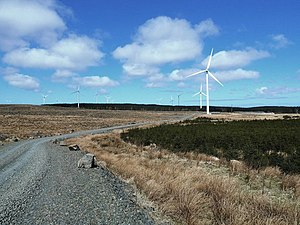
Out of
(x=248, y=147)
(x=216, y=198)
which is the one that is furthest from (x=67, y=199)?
(x=248, y=147)

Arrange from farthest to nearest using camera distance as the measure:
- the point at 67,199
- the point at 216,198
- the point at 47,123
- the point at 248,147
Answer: the point at 47,123
the point at 248,147
the point at 67,199
the point at 216,198

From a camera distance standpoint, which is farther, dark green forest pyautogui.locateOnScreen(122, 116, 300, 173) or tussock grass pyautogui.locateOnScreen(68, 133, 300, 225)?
dark green forest pyautogui.locateOnScreen(122, 116, 300, 173)

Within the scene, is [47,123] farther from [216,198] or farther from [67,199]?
[216,198]

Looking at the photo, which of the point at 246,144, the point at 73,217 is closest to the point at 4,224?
the point at 73,217

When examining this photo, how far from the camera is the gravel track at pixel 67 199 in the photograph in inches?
345

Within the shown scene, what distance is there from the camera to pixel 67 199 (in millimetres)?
10625

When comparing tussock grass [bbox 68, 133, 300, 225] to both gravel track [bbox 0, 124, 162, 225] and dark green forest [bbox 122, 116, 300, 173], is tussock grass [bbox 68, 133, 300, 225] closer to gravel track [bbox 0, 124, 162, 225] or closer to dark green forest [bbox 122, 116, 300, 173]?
gravel track [bbox 0, 124, 162, 225]

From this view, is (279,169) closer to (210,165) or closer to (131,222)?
(210,165)

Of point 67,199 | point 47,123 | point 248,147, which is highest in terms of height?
point 67,199

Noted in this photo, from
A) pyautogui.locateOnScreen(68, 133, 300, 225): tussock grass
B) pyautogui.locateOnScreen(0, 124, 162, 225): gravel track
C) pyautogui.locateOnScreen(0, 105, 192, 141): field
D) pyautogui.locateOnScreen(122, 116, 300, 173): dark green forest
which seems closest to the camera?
pyautogui.locateOnScreen(68, 133, 300, 225): tussock grass

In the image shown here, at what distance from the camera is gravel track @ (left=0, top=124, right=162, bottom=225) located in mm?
8758

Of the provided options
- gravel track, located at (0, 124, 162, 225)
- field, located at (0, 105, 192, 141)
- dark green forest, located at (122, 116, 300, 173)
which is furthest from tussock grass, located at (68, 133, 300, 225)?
field, located at (0, 105, 192, 141)

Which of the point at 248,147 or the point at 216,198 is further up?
the point at 216,198

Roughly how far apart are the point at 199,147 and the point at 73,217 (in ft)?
70.4
